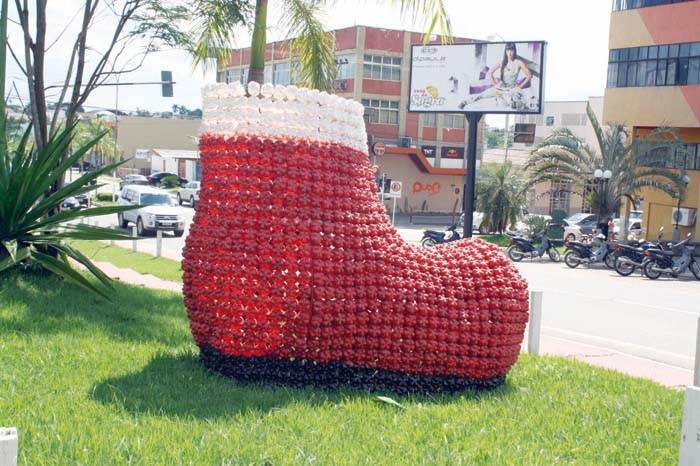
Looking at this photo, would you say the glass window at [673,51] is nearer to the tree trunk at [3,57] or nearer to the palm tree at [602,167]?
the palm tree at [602,167]

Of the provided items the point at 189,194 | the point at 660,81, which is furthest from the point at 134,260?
the point at 189,194

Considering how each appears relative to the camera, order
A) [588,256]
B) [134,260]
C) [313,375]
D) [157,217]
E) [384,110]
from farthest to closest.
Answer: [384,110]
[157,217]
[588,256]
[134,260]
[313,375]

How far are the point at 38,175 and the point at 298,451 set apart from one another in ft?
16.6

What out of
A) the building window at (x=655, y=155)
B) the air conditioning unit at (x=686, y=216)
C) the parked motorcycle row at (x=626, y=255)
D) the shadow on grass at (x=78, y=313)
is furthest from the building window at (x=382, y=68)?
the shadow on grass at (x=78, y=313)

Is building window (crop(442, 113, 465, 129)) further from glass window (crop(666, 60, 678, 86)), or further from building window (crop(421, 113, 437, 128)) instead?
glass window (crop(666, 60, 678, 86))

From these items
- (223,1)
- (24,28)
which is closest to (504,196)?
(223,1)

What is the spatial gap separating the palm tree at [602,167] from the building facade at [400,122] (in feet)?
66.2

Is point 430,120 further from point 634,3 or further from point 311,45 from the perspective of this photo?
point 311,45

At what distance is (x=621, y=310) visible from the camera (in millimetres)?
14844

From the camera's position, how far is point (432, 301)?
594 cm

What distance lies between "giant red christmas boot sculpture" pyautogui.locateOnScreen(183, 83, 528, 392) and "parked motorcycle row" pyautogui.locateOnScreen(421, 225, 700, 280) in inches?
689

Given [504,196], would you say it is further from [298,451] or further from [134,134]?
[134,134]

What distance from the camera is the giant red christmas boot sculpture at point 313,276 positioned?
5.65 m

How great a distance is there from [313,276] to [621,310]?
34.6 feet
